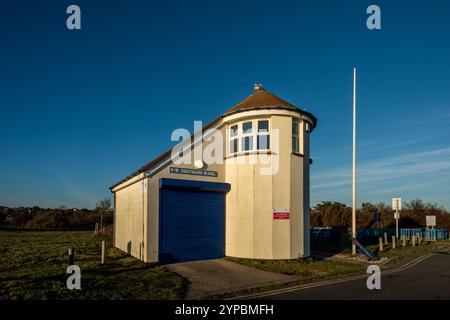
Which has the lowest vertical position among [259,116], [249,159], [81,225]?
[81,225]

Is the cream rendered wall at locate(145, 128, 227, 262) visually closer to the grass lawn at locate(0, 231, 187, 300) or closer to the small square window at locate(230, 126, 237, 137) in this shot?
the grass lawn at locate(0, 231, 187, 300)

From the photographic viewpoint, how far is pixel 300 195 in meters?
15.9

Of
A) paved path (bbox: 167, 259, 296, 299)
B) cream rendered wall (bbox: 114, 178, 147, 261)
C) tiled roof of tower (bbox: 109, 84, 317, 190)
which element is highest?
tiled roof of tower (bbox: 109, 84, 317, 190)

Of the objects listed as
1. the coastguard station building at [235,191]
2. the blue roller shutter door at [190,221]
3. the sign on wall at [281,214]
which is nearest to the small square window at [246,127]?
the coastguard station building at [235,191]

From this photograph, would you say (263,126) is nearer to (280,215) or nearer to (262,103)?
(262,103)

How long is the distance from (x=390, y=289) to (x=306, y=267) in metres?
4.08

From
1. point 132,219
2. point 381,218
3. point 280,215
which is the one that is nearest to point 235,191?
point 280,215

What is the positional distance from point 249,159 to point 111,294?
8.69m

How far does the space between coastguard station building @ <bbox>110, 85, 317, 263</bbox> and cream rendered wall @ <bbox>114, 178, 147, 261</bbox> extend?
8 centimetres

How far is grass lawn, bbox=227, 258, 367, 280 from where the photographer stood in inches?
488

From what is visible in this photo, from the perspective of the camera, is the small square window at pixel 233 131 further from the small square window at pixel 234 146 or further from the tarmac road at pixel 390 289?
the tarmac road at pixel 390 289

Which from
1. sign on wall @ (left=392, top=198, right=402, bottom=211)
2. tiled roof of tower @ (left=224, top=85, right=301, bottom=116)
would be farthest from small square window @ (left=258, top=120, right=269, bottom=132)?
sign on wall @ (left=392, top=198, right=402, bottom=211)

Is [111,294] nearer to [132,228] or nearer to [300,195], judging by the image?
[132,228]
